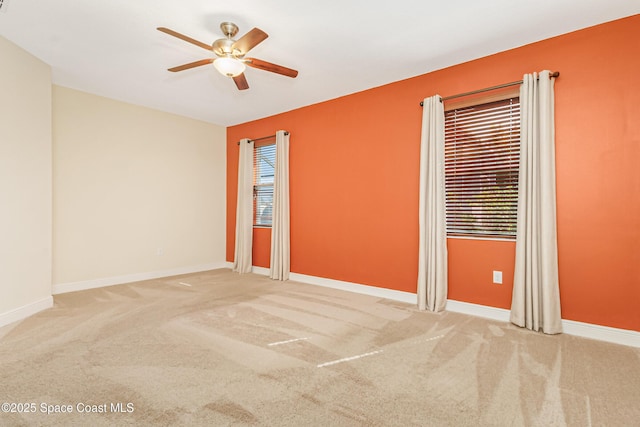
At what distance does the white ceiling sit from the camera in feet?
8.13

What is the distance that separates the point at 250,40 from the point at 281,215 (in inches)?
114

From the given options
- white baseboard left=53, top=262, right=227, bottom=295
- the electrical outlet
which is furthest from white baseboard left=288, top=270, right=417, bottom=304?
white baseboard left=53, top=262, right=227, bottom=295

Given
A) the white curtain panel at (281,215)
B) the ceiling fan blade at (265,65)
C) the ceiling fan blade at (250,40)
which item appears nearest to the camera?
the ceiling fan blade at (250,40)

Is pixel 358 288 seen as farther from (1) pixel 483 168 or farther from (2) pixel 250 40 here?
(2) pixel 250 40

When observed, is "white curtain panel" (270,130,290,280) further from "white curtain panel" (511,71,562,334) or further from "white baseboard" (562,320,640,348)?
"white baseboard" (562,320,640,348)

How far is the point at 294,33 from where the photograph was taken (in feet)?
9.34

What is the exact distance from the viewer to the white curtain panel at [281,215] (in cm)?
492

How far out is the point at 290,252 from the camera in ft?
16.4

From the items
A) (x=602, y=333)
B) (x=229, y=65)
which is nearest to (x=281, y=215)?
(x=229, y=65)

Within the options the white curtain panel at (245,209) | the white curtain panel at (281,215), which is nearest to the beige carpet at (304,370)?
the white curtain panel at (281,215)

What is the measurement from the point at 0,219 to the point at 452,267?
4592mm

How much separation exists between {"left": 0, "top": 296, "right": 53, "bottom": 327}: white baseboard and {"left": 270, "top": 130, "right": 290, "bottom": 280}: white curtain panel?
9.03ft

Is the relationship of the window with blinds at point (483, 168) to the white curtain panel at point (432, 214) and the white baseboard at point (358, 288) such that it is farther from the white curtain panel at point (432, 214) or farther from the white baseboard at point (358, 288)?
the white baseboard at point (358, 288)

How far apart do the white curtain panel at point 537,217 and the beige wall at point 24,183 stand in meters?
4.92
